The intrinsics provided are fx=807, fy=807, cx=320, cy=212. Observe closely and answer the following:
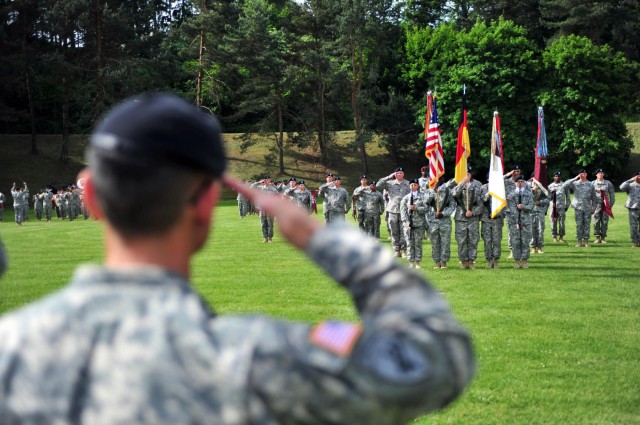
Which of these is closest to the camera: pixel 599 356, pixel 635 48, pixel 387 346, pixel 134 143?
pixel 387 346

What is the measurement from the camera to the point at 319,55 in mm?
57938

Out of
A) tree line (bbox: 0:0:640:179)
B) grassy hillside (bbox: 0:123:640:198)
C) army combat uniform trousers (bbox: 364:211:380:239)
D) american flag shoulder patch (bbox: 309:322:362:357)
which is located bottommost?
army combat uniform trousers (bbox: 364:211:380:239)

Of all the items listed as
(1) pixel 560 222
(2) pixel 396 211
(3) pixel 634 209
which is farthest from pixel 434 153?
(3) pixel 634 209

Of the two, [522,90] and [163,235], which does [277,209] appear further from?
[522,90]

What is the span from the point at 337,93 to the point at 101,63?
17170mm

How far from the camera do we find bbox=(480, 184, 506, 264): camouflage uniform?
18.3 meters

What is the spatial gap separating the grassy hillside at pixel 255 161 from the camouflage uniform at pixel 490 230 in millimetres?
37705

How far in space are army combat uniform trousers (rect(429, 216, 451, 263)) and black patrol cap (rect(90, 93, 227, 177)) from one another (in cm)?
1665

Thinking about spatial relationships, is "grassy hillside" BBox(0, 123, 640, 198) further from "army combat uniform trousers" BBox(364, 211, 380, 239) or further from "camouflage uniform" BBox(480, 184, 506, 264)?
"camouflage uniform" BBox(480, 184, 506, 264)

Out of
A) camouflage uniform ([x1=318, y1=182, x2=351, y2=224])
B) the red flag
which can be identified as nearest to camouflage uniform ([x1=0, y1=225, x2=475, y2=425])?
the red flag

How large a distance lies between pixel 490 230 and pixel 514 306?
560 centimetres

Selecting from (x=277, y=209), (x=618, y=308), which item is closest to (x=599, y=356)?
(x=618, y=308)

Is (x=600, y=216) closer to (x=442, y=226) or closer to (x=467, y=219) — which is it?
(x=467, y=219)

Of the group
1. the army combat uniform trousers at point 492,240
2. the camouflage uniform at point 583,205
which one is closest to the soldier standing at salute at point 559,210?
the camouflage uniform at point 583,205
